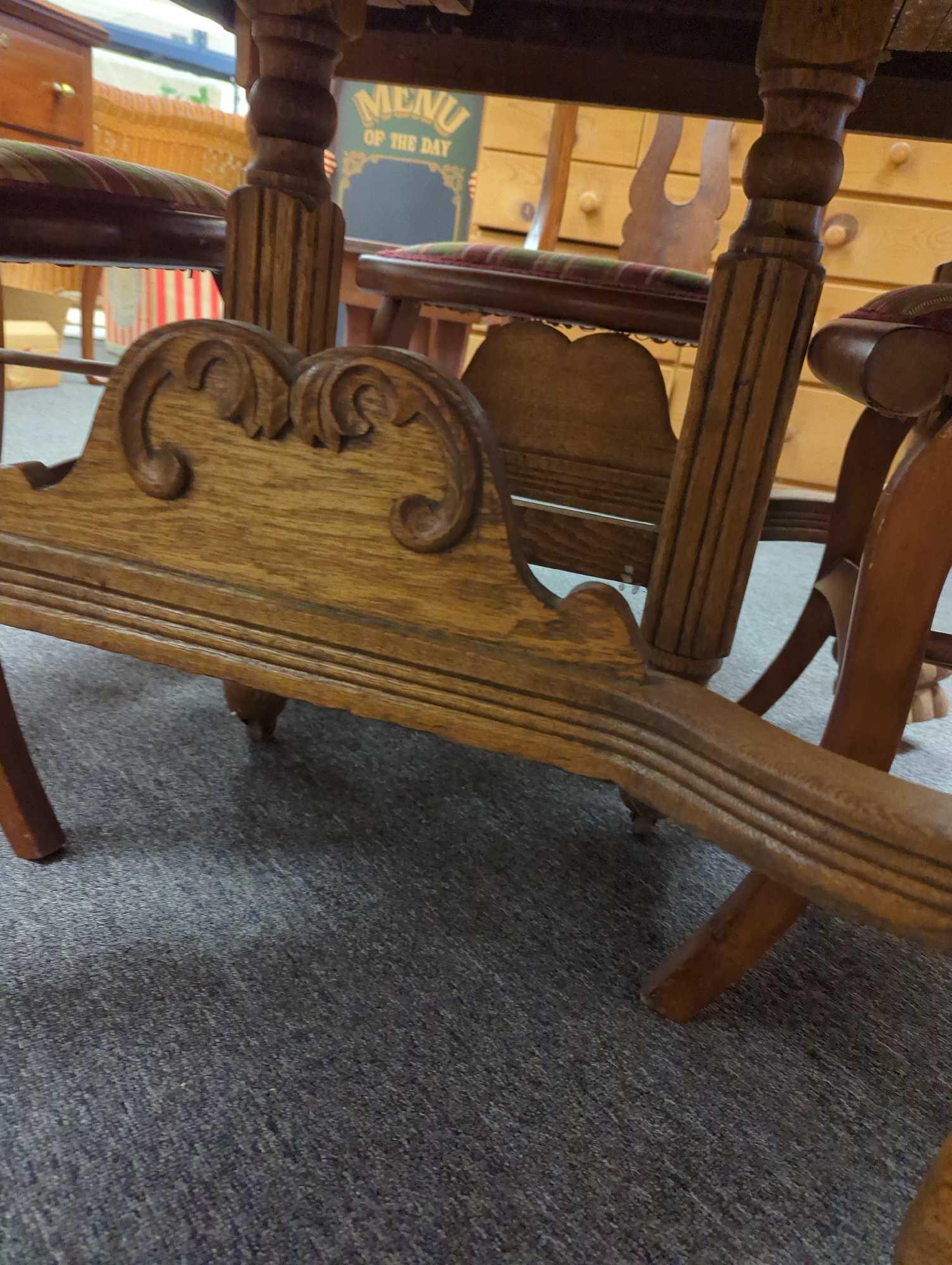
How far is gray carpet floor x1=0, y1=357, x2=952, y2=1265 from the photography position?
0.49m

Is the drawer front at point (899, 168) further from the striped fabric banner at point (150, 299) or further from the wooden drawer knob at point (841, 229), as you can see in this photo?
the striped fabric banner at point (150, 299)

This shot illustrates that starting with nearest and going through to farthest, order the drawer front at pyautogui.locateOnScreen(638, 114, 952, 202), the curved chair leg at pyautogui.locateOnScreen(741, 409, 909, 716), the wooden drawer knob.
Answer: the curved chair leg at pyautogui.locateOnScreen(741, 409, 909, 716) → the drawer front at pyautogui.locateOnScreen(638, 114, 952, 202) → the wooden drawer knob

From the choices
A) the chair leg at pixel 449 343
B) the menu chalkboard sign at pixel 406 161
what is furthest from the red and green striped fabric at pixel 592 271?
the menu chalkboard sign at pixel 406 161

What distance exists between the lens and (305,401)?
530 mm

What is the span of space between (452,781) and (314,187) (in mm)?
575

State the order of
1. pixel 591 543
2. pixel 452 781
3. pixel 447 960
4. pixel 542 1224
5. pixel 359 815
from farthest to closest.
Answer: pixel 591 543
pixel 452 781
pixel 359 815
pixel 447 960
pixel 542 1224

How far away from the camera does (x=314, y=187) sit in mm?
698

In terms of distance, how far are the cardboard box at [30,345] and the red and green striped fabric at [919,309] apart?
268cm

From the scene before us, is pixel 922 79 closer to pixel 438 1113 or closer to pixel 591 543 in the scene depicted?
pixel 591 543

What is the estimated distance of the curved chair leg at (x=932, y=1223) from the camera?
0.44 meters

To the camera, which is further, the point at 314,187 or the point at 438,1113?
the point at 314,187

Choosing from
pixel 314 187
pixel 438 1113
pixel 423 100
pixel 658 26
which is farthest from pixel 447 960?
pixel 423 100

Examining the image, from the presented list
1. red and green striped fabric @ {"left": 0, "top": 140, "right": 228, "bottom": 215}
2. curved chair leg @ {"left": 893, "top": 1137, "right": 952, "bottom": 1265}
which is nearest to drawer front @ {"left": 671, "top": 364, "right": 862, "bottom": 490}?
red and green striped fabric @ {"left": 0, "top": 140, "right": 228, "bottom": 215}

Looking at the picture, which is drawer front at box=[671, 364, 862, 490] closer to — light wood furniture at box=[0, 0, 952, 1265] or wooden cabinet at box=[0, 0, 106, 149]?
wooden cabinet at box=[0, 0, 106, 149]
